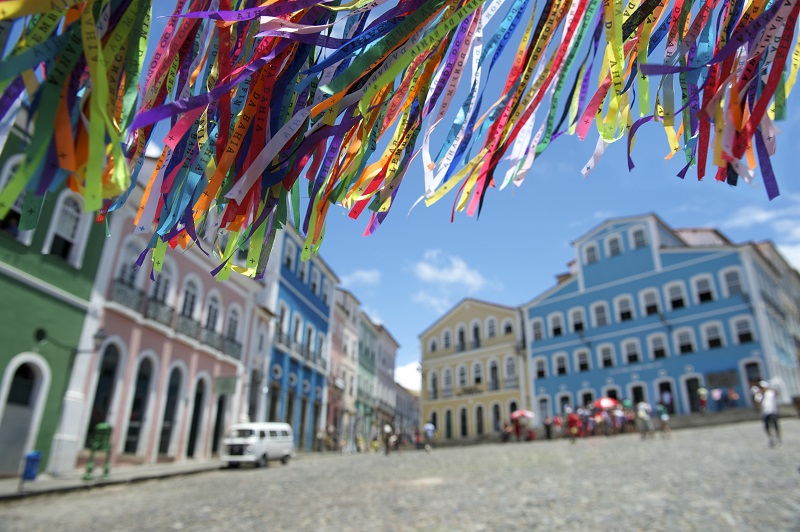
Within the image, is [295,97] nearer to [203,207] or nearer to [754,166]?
[203,207]

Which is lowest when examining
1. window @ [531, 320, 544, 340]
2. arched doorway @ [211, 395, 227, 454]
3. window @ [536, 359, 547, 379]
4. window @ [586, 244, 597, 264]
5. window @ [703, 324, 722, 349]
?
arched doorway @ [211, 395, 227, 454]

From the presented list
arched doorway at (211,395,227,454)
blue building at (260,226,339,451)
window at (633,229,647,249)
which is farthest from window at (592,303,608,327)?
arched doorway at (211,395,227,454)

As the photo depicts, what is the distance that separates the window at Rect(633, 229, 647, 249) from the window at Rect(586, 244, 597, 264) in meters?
2.69

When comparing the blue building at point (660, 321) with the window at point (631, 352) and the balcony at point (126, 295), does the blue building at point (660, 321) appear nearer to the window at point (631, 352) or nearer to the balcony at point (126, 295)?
the window at point (631, 352)

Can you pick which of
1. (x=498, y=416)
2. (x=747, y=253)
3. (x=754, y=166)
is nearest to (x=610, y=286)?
(x=747, y=253)

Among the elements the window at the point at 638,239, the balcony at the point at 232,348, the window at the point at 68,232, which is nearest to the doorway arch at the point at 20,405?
the window at the point at 68,232

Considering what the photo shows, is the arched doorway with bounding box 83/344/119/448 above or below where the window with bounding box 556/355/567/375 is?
below

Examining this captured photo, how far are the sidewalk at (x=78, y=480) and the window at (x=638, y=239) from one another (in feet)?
93.3

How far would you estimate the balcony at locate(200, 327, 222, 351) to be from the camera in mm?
19203

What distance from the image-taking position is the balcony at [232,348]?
20.5m

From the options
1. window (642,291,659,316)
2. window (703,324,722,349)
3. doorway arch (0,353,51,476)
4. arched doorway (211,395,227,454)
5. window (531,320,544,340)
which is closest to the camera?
doorway arch (0,353,51,476)

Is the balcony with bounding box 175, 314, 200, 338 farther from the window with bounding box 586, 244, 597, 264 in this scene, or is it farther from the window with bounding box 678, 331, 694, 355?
the window with bounding box 586, 244, 597, 264

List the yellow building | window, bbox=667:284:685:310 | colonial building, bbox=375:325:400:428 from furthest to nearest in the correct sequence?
colonial building, bbox=375:325:400:428
the yellow building
window, bbox=667:284:685:310

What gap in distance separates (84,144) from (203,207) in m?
0.43
